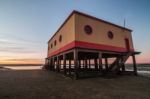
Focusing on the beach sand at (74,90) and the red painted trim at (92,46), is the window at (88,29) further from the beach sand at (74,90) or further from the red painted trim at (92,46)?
the beach sand at (74,90)

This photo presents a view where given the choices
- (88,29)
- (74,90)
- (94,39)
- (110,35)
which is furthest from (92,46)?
(74,90)

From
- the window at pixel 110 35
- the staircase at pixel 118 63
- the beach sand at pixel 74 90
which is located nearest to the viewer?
the beach sand at pixel 74 90

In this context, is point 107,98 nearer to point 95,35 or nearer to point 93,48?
point 93,48

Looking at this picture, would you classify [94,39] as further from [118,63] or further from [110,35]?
[118,63]

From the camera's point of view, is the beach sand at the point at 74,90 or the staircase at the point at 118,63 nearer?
the beach sand at the point at 74,90

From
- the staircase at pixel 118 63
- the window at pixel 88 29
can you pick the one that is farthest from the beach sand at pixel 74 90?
the window at pixel 88 29

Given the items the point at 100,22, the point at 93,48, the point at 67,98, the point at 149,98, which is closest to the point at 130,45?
the point at 100,22

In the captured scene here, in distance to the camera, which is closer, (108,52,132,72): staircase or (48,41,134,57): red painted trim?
(48,41,134,57): red painted trim

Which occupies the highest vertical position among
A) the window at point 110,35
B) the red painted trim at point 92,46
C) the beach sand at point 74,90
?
the window at point 110,35

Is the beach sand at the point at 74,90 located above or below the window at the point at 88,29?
below

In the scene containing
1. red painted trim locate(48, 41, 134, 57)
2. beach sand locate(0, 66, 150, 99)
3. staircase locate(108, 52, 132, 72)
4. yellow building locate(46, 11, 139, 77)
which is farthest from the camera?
staircase locate(108, 52, 132, 72)

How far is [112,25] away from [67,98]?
13.6 metres

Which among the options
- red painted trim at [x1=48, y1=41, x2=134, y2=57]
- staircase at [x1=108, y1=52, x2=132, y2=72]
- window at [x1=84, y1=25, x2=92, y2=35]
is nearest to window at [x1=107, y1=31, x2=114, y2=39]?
red painted trim at [x1=48, y1=41, x2=134, y2=57]

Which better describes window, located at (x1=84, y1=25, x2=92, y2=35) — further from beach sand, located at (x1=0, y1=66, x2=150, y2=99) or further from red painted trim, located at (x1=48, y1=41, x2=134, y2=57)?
beach sand, located at (x1=0, y1=66, x2=150, y2=99)
